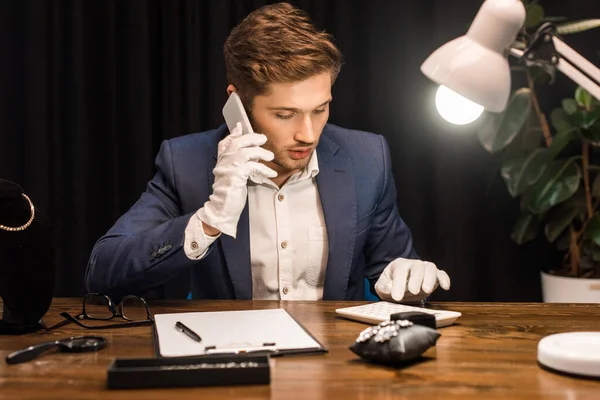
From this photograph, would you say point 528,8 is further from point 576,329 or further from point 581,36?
point 576,329

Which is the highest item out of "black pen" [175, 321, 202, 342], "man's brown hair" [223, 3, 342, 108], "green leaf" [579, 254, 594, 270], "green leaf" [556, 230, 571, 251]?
"man's brown hair" [223, 3, 342, 108]

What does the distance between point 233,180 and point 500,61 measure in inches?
27.3

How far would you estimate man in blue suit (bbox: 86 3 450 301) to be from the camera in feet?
5.93

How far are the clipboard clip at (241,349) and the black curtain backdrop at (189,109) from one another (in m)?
2.21

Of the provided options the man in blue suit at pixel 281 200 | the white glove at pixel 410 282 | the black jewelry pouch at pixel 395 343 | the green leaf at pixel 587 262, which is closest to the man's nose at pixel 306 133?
the man in blue suit at pixel 281 200

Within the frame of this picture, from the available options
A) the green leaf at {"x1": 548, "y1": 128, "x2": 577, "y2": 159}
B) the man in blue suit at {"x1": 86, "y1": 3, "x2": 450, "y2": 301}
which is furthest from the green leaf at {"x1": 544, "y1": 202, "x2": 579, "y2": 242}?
the man in blue suit at {"x1": 86, "y1": 3, "x2": 450, "y2": 301}

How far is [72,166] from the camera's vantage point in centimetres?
335

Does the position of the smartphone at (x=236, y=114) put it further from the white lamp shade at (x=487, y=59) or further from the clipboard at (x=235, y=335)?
the white lamp shade at (x=487, y=59)

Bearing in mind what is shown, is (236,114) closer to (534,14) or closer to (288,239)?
(288,239)

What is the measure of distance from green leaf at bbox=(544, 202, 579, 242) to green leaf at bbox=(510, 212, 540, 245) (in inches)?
1.9

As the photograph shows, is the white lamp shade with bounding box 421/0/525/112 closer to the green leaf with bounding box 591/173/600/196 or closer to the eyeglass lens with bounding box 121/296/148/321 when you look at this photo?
the eyeglass lens with bounding box 121/296/148/321

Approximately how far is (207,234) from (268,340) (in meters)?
0.51

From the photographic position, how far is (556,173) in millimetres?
2955

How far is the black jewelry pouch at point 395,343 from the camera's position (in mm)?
1056
